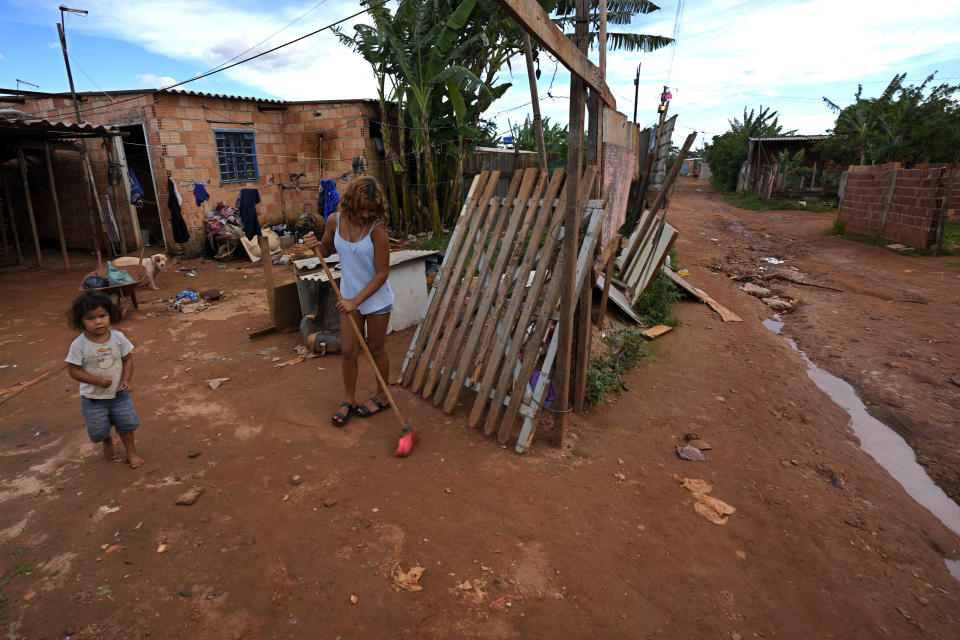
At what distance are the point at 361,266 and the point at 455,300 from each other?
3.07ft

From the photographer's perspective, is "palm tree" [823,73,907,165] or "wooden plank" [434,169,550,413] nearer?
"wooden plank" [434,169,550,413]

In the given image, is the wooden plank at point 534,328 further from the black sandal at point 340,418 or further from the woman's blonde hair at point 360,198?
the woman's blonde hair at point 360,198

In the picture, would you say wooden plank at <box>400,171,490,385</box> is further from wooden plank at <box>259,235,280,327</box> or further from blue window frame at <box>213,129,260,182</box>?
blue window frame at <box>213,129,260,182</box>

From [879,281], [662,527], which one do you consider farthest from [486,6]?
[662,527]

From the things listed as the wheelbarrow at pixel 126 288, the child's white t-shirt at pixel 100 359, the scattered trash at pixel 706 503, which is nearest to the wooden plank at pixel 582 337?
the scattered trash at pixel 706 503

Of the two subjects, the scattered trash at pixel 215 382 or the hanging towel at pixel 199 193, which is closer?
the scattered trash at pixel 215 382

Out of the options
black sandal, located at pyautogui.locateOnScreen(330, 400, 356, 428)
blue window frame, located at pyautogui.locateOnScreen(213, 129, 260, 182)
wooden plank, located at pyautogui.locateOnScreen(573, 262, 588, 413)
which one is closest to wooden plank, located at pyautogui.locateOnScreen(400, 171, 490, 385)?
black sandal, located at pyautogui.locateOnScreen(330, 400, 356, 428)

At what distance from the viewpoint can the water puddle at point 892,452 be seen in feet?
9.84

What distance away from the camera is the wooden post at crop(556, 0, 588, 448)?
115 inches

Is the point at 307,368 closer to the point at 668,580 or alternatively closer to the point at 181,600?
the point at 181,600

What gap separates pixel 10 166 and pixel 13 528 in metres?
12.5

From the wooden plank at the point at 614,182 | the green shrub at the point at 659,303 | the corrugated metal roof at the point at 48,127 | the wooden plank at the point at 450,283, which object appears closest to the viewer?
the wooden plank at the point at 450,283

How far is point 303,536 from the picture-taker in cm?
247

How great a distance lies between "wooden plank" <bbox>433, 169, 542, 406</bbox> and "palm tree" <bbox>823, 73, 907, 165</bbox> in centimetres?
2079
